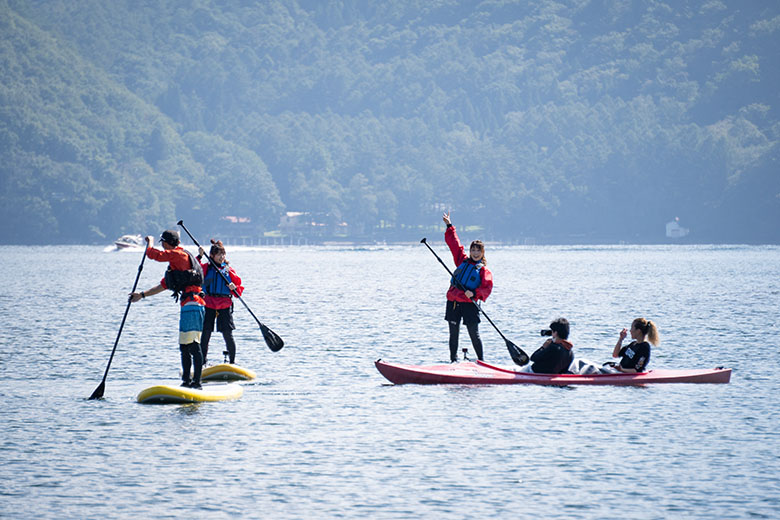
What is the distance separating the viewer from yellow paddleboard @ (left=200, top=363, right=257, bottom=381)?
22587 mm

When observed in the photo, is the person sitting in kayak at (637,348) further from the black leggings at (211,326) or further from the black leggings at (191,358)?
the black leggings at (191,358)

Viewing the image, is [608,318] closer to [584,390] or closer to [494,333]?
[494,333]

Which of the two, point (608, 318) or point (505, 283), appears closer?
point (608, 318)

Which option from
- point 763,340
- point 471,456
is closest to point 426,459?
point 471,456

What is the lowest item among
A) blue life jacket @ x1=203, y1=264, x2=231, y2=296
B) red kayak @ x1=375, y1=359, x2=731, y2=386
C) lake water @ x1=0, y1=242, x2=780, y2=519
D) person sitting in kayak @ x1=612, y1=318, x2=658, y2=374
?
→ lake water @ x1=0, y1=242, x2=780, y2=519

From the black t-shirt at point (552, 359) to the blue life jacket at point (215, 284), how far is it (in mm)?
5116

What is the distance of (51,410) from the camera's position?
19891 millimetres

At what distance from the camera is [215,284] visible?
22.0 meters

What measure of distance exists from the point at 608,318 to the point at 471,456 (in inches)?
1038

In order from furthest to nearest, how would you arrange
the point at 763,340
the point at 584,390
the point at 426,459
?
the point at 763,340
the point at 584,390
the point at 426,459

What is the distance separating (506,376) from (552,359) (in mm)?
793

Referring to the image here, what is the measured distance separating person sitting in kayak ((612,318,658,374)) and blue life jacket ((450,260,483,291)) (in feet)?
8.41

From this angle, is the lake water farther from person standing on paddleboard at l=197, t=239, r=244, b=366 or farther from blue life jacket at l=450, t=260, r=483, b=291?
blue life jacket at l=450, t=260, r=483, b=291

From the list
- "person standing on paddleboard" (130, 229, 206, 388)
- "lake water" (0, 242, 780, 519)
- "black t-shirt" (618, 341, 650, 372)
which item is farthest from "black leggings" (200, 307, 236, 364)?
"black t-shirt" (618, 341, 650, 372)
